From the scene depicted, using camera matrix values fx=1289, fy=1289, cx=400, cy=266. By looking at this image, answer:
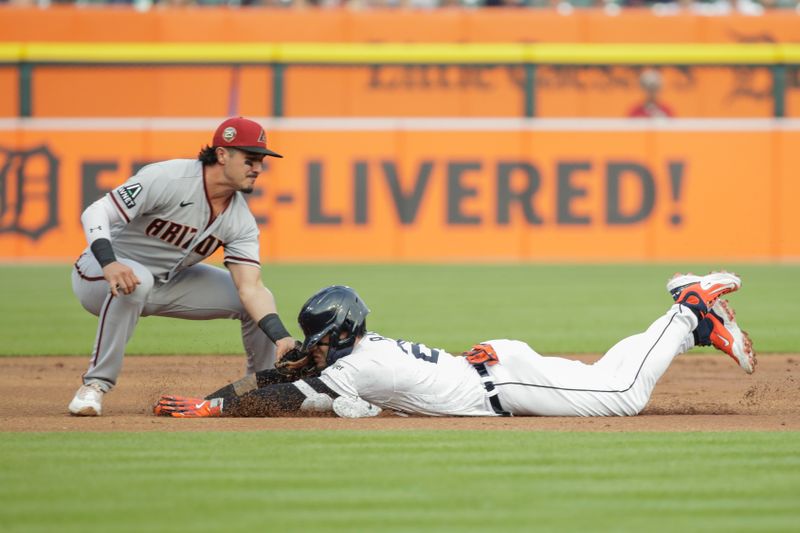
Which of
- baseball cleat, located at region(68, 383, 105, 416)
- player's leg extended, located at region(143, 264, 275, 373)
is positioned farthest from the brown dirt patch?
player's leg extended, located at region(143, 264, 275, 373)

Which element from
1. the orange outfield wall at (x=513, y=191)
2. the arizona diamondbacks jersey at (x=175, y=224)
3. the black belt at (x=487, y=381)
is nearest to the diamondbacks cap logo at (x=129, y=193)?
the arizona diamondbacks jersey at (x=175, y=224)

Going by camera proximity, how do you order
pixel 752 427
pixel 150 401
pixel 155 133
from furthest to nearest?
1. pixel 155 133
2. pixel 150 401
3. pixel 752 427

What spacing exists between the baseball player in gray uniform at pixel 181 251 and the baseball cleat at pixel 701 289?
6.61 feet

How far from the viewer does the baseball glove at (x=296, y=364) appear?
6.04 metres

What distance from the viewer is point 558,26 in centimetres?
1856

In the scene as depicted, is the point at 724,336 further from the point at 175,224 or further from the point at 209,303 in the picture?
the point at 175,224

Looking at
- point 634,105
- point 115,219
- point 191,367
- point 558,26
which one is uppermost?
point 558,26

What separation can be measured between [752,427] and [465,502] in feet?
7.03

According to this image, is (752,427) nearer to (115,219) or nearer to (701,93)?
(115,219)

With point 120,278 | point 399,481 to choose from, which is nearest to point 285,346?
point 120,278

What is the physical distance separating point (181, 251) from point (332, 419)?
1.26 m

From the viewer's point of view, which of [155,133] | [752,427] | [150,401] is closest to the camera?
[752,427]

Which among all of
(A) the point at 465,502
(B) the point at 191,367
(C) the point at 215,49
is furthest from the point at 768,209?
(A) the point at 465,502

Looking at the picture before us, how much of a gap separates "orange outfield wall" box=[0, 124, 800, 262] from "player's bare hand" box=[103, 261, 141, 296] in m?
10.7
